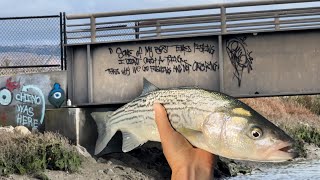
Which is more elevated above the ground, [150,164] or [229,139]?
[229,139]

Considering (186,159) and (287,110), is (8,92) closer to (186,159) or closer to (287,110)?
(186,159)

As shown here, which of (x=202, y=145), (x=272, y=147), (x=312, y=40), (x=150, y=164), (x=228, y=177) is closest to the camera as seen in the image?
(x=272, y=147)

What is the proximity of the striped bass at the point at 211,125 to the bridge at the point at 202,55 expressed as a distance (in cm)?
1881

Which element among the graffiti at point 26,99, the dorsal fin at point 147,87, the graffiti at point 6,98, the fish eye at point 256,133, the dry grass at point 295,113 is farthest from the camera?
the dry grass at point 295,113

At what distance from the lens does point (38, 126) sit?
24.0 m

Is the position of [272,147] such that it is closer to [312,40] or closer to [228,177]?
[312,40]

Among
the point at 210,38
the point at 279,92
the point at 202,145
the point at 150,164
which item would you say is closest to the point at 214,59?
the point at 210,38

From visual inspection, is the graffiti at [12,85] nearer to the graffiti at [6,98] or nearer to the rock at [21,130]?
the graffiti at [6,98]

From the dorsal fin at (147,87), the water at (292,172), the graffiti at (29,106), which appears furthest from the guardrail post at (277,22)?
the dorsal fin at (147,87)

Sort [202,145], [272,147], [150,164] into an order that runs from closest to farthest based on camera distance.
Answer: [272,147]
[202,145]
[150,164]

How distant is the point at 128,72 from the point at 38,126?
14.4 feet

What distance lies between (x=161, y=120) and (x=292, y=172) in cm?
3028

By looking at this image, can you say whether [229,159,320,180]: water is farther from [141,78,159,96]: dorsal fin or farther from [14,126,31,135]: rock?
[141,78,159,96]: dorsal fin

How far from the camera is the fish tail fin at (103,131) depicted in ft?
9.34
